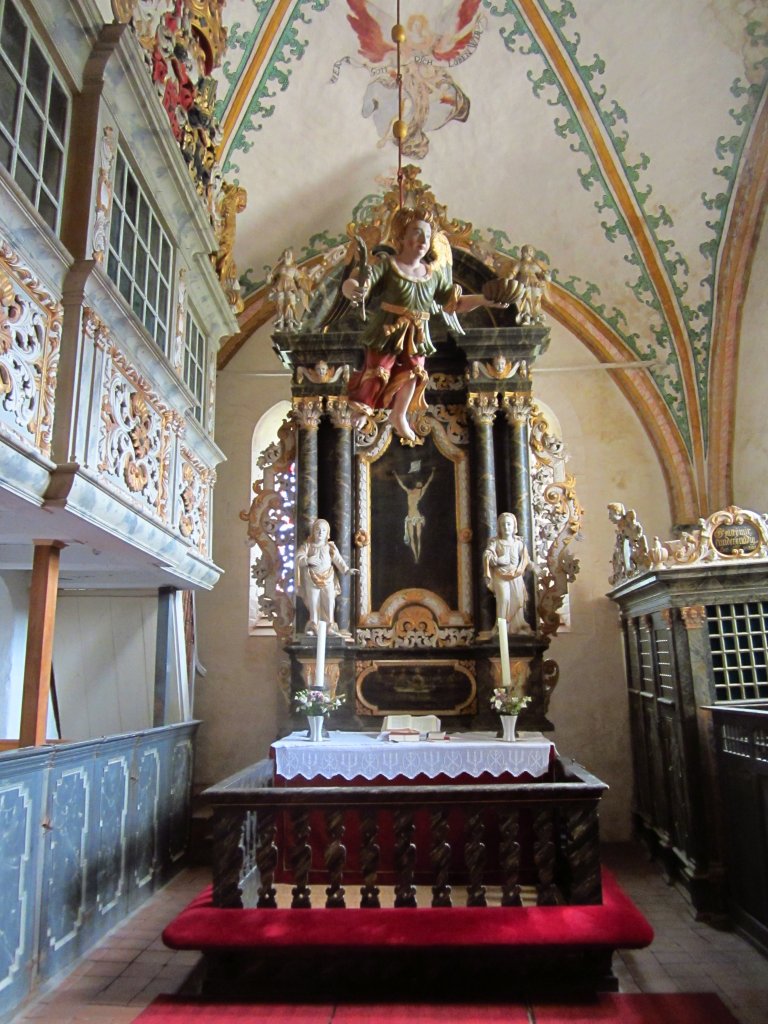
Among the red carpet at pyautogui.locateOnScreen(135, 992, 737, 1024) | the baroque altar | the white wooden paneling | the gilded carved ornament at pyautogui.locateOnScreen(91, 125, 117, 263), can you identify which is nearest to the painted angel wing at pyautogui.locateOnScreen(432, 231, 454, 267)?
the gilded carved ornament at pyautogui.locateOnScreen(91, 125, 117, 263)

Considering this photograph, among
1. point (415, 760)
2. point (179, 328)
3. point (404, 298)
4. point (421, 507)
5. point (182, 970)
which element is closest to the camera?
point (182, 970)

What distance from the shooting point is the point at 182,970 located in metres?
4.56

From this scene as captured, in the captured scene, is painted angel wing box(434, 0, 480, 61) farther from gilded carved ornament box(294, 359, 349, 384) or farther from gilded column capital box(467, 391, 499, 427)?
gilded column capital box(467, 391, 499, 427)

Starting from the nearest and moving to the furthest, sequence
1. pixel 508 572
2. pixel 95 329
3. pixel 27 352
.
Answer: pixel 27 352, pixel 95 329, pixel 508 572

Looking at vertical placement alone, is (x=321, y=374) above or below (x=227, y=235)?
below

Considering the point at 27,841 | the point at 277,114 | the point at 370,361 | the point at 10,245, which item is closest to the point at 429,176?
the point at 277,114

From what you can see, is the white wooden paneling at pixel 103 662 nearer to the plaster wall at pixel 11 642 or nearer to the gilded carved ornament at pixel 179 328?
the plaster wall at pixel 11 642

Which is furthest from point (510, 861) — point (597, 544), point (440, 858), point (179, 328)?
point (597, 544)

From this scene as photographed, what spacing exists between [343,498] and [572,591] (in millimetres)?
2969

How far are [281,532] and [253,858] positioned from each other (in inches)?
136

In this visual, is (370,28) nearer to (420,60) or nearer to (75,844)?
(420,60)

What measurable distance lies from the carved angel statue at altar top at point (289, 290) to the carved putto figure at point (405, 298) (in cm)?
303

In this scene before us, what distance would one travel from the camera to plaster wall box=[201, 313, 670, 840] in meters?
8.71

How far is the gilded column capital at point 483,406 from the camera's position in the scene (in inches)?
310
